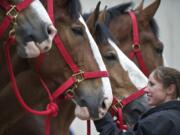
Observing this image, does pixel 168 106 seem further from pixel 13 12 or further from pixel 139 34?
pixel 139 34

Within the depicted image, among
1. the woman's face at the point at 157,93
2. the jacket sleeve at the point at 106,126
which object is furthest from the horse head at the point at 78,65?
the woman's face at the point at 157,93

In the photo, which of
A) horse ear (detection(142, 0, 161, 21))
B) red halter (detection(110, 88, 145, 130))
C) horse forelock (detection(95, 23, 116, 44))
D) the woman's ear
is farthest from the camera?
horse ear (detection(142, 0, 161, 21))

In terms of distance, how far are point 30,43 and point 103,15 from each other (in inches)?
59.2

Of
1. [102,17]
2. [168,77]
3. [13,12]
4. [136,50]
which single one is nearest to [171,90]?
[168,77]

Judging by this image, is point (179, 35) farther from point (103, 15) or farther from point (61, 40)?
point (61, 40)

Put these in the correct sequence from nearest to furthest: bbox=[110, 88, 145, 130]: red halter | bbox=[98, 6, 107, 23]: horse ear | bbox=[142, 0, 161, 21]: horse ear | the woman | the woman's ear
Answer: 1. the woman
2. the woman's ear
3. bbox=[110, 88, 145, 130]: red halter
4. bbox=[98, 6, 107, 23]: horse ear
5. bbox=[142, 0, 161, 21]: horse ear

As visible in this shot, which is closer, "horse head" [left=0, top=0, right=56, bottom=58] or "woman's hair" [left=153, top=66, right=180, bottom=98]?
"horse head" [left=0, top=0, right=56, bottom=58]

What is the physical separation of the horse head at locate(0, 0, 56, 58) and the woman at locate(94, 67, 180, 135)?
0.70 metres

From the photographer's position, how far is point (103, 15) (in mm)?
4137

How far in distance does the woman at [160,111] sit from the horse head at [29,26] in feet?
2.30

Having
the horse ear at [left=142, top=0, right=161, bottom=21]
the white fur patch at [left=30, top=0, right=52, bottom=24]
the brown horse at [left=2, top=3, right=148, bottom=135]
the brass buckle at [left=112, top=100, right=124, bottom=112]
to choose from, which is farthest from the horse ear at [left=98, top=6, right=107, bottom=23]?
the white fur patch at [left=30, top=0, right=52, bottom=24]

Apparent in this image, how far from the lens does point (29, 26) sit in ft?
8.89

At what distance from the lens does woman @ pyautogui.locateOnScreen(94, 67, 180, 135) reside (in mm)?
2957

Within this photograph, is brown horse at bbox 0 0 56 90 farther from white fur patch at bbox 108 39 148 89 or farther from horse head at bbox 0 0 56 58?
white fur patch at bbox 108 39 148 89
